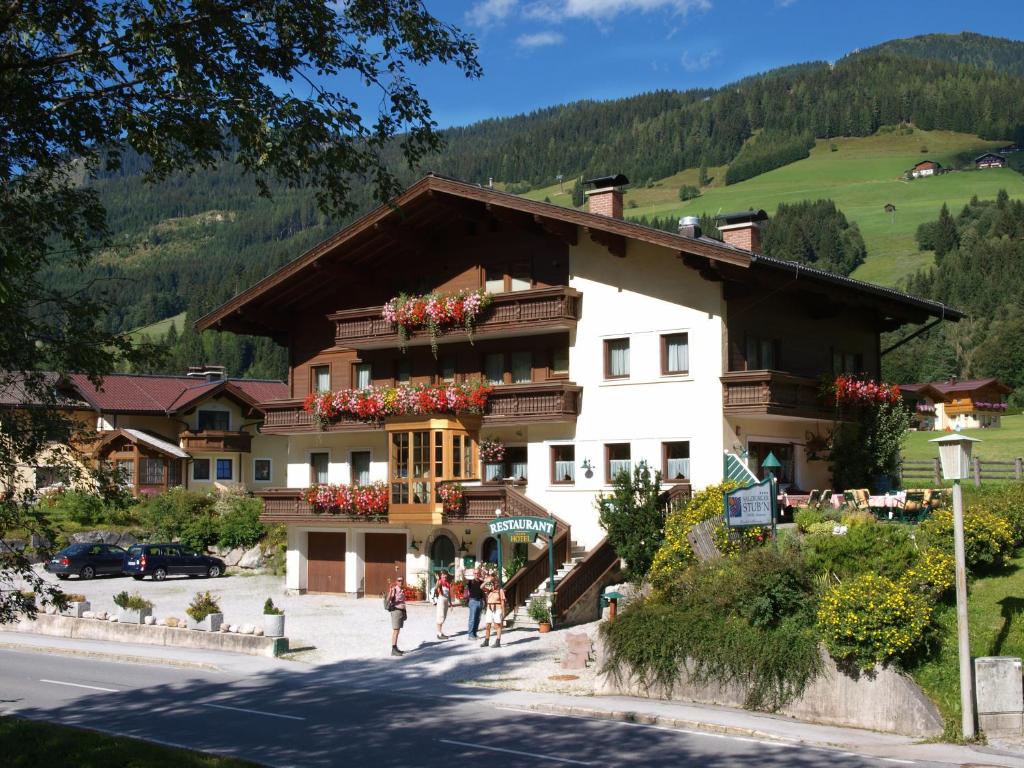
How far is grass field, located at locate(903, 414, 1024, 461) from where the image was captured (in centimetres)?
6041

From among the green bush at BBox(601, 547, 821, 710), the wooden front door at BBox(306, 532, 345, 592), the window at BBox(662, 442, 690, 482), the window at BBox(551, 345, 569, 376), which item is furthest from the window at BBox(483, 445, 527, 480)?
the green bush at BBox(601, 547, 821, 710)

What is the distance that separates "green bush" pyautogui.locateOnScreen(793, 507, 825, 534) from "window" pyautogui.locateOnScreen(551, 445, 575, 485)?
328 inches

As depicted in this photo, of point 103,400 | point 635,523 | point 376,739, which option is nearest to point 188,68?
point 376,739

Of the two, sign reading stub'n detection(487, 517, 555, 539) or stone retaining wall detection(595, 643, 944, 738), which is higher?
sign reading stub'n detection(487, 517, 555, 539)

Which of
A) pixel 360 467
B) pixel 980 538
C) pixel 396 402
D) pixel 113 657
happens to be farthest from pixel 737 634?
pixel 360 467

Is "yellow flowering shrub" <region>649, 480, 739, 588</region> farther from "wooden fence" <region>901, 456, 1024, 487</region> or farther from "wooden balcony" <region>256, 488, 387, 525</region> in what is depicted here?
"wooden balcony" <region>256, 488, 387, 525</region>

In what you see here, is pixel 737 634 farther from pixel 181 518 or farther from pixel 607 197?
pixel 181 518

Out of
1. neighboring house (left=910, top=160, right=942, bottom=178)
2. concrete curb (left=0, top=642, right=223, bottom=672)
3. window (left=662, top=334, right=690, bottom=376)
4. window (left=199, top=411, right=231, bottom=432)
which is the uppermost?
neighboring house (left=910, top=160, right=942, bottom=178)

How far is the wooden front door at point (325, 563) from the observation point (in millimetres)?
38719

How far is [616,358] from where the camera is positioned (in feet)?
110

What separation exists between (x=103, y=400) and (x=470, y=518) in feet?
115

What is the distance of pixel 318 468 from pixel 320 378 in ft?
9.65

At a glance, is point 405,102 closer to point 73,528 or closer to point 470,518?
point 470,518

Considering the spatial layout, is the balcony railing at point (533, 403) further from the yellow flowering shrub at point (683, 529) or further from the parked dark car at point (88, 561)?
the parked dark car at point (88, 561)
